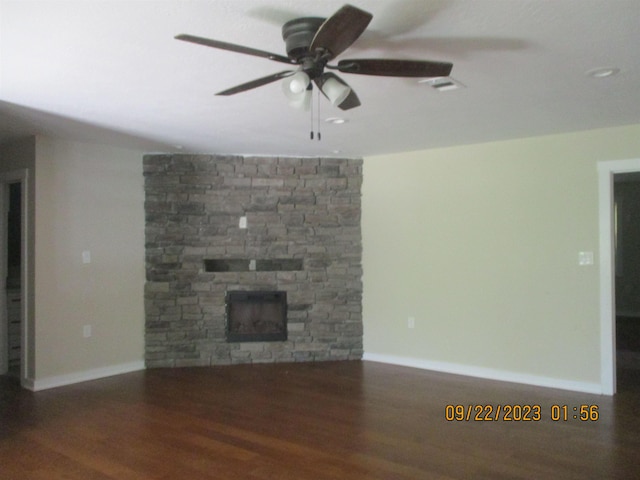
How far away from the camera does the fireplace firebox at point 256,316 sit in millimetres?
5277

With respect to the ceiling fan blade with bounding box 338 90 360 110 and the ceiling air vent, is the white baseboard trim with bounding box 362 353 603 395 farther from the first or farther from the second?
the ceiling fan blade with bounding box 338 90 360 110

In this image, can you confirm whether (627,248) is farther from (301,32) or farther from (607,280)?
(301,32)

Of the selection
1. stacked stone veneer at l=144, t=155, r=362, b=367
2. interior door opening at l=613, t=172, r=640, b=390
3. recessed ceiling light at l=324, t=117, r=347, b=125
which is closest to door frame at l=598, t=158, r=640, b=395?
recessed ceiling light at l=324, t=117, r=347, b=125

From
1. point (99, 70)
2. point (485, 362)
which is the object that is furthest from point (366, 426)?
point (99, 70)

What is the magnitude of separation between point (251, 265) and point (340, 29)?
3.81 m

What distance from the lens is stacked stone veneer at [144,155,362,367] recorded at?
518 centimetres

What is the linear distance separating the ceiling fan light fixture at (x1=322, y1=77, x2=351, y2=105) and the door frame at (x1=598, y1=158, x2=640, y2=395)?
9.82 ft

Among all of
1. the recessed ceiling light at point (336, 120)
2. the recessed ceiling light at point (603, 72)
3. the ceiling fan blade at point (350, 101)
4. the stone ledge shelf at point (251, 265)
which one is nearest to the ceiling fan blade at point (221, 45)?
the ceiling fan blade at point (350, 101)

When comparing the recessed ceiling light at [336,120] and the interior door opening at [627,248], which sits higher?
the recessed ceiling light at [336,120]

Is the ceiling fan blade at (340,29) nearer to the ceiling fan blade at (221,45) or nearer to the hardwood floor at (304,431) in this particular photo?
the ceiling fan blade at (221,45)

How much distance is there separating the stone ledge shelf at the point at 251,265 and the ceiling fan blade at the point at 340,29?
356cm

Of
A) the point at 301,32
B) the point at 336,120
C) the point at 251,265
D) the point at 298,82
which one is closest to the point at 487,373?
the point at 251,265

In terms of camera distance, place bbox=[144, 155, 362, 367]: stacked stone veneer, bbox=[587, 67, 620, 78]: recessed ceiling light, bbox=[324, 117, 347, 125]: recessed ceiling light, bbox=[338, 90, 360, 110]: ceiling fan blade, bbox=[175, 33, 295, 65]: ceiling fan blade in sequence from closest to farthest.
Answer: bbox=[175, 33, 295, 65]: ceiling fan blade, bbox=[338, 90, 360, 110]: ceiling fan blade, bbox=[587, 67, 620, 78]: recessed ceiling light, bbox=[324, 117, 347, 125]: recessed ceiling light, bbox=[144, 155, 362, 367]: stacked stone veneer

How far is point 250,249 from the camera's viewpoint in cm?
530
